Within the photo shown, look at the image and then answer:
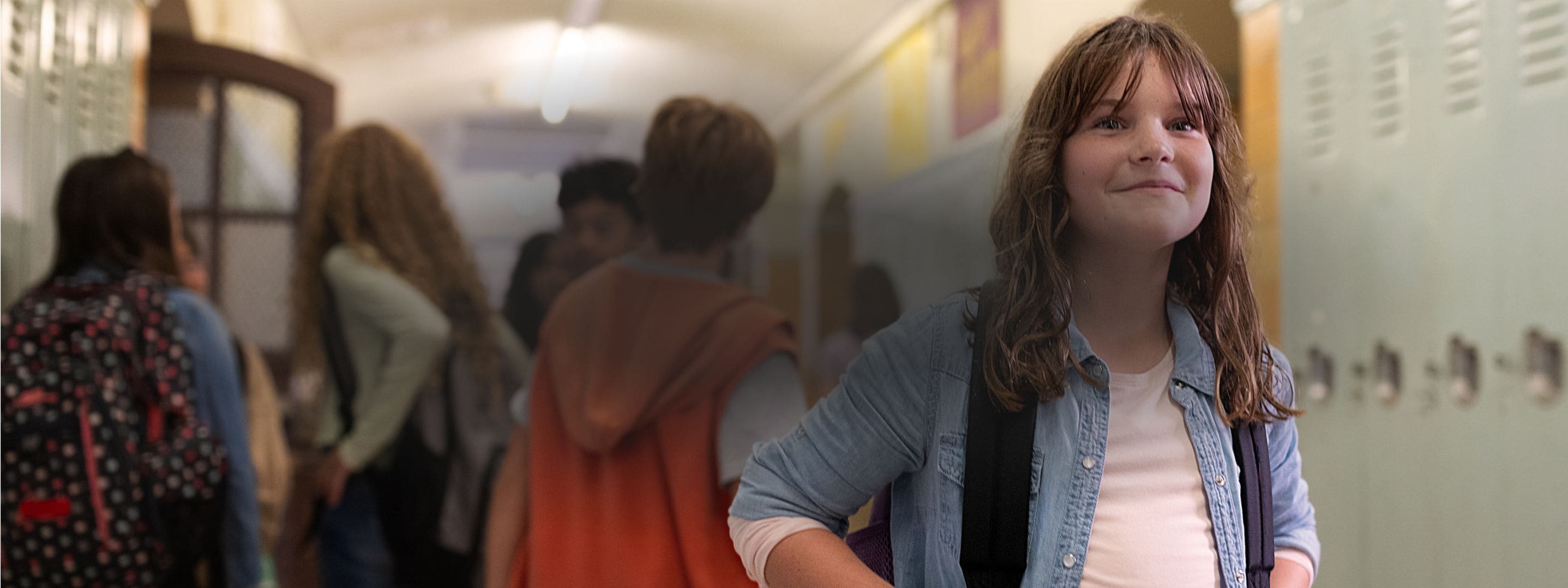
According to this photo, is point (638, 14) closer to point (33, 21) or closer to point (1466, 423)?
point (33, 21)

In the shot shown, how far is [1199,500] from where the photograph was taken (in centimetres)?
83

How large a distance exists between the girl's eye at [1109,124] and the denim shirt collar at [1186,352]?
14 cm

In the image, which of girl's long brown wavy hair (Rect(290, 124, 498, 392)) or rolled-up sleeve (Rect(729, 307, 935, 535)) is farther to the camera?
girl's long brown wavy hair (Rect(290, 124, 498, 392))

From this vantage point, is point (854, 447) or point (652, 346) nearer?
point (854, 447)

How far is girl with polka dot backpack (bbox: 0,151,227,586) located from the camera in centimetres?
144

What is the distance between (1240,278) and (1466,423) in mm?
406

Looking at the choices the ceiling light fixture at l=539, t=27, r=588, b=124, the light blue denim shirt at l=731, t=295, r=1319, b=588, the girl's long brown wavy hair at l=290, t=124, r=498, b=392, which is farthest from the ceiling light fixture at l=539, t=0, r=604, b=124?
the light blue denim shirt at l=731, t=295, r=1319, b=588

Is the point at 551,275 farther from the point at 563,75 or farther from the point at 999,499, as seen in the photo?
the point at 999,499

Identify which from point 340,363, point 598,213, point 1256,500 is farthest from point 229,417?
point 1256,500

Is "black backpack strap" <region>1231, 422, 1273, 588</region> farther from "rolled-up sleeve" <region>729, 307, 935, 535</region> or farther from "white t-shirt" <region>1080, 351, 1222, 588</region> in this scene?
"rolled-up sleeve" <region>729, 307, 935, 535</region>

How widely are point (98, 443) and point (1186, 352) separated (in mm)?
1334

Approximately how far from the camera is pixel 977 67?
1.31 meters

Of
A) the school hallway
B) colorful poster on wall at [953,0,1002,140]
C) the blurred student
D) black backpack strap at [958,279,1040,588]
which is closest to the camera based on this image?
black backpack strap at [958,279,1040,588]

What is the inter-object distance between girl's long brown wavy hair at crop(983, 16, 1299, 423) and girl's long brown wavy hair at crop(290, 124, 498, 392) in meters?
0.95
